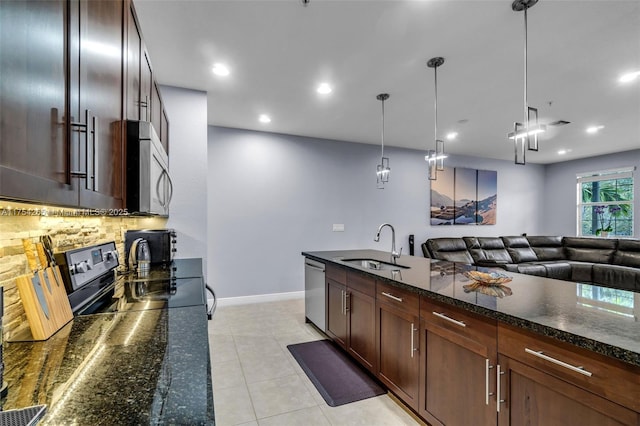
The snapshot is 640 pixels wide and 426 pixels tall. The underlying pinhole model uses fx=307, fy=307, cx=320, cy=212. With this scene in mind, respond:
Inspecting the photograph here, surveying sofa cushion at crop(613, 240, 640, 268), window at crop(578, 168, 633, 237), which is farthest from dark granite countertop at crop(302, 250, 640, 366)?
window at crop(578, 168, 633, 237)

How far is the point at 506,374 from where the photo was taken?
4.55 feet

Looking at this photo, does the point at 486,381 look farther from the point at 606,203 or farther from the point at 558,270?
the point at 606,203

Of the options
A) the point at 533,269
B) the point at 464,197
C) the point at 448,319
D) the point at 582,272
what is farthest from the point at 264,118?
the point at 582,272

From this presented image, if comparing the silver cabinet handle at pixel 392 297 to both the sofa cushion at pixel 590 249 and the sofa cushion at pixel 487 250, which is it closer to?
the sofa cushion at pixel 487 250

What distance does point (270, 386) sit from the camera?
2459mm

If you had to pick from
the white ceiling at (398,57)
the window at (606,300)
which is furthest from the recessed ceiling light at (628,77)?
the window at (606,300)

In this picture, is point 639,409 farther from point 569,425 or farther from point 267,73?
point 267,73

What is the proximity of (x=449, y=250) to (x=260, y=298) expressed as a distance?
145 inches

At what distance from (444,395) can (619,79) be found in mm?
3594

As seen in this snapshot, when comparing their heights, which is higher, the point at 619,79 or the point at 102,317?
the point at 619,79

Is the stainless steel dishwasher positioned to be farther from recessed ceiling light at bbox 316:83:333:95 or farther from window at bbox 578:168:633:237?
window at bbox 578:168:633:237

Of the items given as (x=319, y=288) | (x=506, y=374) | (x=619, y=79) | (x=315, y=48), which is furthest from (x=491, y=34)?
(x=319, y=288)

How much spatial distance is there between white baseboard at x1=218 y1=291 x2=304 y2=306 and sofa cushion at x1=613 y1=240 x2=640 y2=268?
5.86 m

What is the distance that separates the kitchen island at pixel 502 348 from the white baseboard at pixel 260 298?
2.64 m
